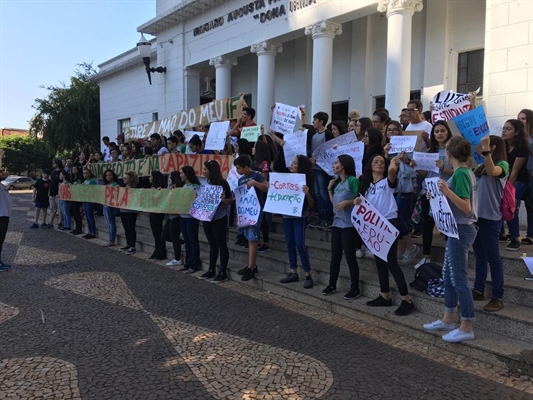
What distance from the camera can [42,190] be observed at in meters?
13.3

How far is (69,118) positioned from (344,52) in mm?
19161

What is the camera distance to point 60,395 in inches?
129

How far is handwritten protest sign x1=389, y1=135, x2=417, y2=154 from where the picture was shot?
5188mm

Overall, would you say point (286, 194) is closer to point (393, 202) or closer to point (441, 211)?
point (393, 202)

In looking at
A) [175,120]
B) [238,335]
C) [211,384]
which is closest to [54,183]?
[175,120]

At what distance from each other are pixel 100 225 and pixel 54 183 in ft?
8.12

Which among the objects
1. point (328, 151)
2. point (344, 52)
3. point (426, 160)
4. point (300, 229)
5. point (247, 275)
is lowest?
point (247, 275)

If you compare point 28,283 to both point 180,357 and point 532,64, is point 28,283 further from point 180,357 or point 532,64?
point 532,64

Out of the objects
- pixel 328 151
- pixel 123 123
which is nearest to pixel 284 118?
pixel 328 151

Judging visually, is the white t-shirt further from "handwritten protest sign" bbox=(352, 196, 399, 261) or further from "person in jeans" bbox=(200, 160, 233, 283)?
"person in jeans" bbox=(200, 160, 233, 283)

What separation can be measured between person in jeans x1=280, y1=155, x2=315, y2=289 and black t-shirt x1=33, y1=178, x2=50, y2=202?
10331mm

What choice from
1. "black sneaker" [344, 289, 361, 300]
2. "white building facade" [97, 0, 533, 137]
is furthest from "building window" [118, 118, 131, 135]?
"black sneaker" [344, 289, 361, 300]

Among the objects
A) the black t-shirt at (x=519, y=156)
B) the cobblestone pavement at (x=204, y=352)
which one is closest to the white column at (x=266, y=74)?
the cobblestone pavement at (x=204, y=352)

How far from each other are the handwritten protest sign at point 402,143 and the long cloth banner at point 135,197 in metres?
3.53
